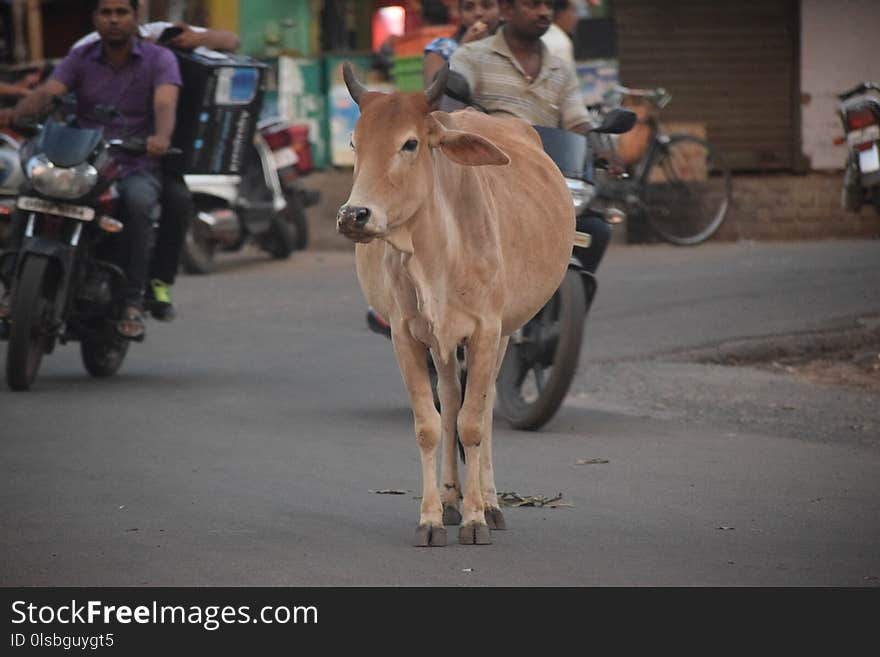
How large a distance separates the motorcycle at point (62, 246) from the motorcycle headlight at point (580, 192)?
2666mm

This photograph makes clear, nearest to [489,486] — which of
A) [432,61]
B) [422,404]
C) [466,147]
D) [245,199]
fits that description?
[422,404]

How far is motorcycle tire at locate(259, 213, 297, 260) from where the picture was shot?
58.6ft

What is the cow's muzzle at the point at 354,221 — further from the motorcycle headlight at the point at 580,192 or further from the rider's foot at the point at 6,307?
the rider's foot at the point at 6,307

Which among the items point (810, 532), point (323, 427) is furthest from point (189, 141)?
point (810, 532)

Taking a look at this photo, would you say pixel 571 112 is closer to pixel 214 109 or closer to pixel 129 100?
pixel 129 100

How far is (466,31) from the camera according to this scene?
11.4 metres

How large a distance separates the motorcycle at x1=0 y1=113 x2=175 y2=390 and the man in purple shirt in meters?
0.10

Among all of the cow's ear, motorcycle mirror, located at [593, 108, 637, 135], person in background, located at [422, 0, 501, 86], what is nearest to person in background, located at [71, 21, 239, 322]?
person in background, located at [422, 0, 501, 86]

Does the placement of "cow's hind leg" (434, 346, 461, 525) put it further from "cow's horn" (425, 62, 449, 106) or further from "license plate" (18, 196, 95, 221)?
"license plate" (18, 196, 95, 221)

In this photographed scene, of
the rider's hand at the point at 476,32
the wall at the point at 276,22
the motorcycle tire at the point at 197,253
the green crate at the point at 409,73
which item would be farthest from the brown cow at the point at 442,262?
the wall at the point at 276,22

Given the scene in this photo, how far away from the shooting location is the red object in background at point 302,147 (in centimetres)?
1747

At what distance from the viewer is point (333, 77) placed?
2158cm

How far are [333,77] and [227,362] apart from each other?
33.9 feet
